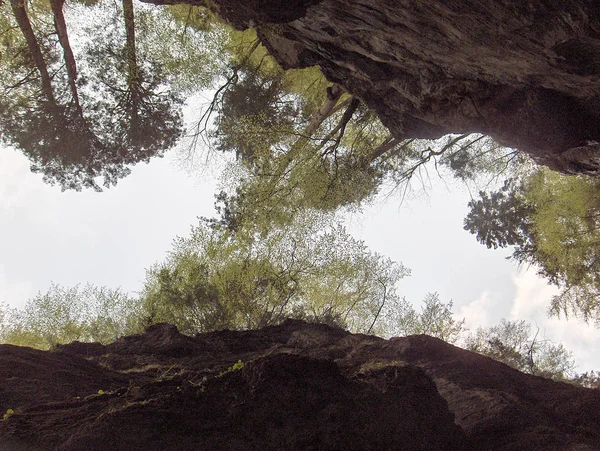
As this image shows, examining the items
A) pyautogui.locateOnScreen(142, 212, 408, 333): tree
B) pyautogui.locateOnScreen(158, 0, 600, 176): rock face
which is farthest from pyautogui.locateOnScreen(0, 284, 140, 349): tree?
pyautogui.locateOnScreen(158, 0, 600, 176): rock face

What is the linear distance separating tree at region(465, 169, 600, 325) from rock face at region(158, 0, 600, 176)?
28.8 feet

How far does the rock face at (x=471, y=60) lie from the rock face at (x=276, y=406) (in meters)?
4.51

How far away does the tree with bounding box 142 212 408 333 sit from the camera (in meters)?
14.3

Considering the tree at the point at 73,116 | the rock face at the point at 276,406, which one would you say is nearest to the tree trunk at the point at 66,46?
the tree at the point at 73,116

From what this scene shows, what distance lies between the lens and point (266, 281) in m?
15.3

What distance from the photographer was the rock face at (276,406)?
12.5ft

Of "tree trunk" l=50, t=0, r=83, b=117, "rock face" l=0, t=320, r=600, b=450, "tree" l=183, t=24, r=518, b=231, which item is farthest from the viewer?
"tree" l=183, t=24, r=518, b=231

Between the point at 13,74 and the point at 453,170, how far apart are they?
1743cm

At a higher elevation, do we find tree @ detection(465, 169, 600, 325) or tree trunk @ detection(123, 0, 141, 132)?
tree trunk @ detection(123, 0, 141, 132)

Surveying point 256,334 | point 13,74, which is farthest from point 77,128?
point 256,334

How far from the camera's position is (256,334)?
27.7 feet

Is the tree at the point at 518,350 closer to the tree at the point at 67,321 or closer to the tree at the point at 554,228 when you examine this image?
the tree at the point at 554,228

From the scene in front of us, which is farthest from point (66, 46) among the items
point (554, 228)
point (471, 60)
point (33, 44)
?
point (554, 228)

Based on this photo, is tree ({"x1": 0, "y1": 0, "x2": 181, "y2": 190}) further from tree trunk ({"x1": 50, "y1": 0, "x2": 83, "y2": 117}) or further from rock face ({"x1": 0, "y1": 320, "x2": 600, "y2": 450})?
rock face ({"x1": 0, "y1": 320, "x2": 600, "y2": 450})
